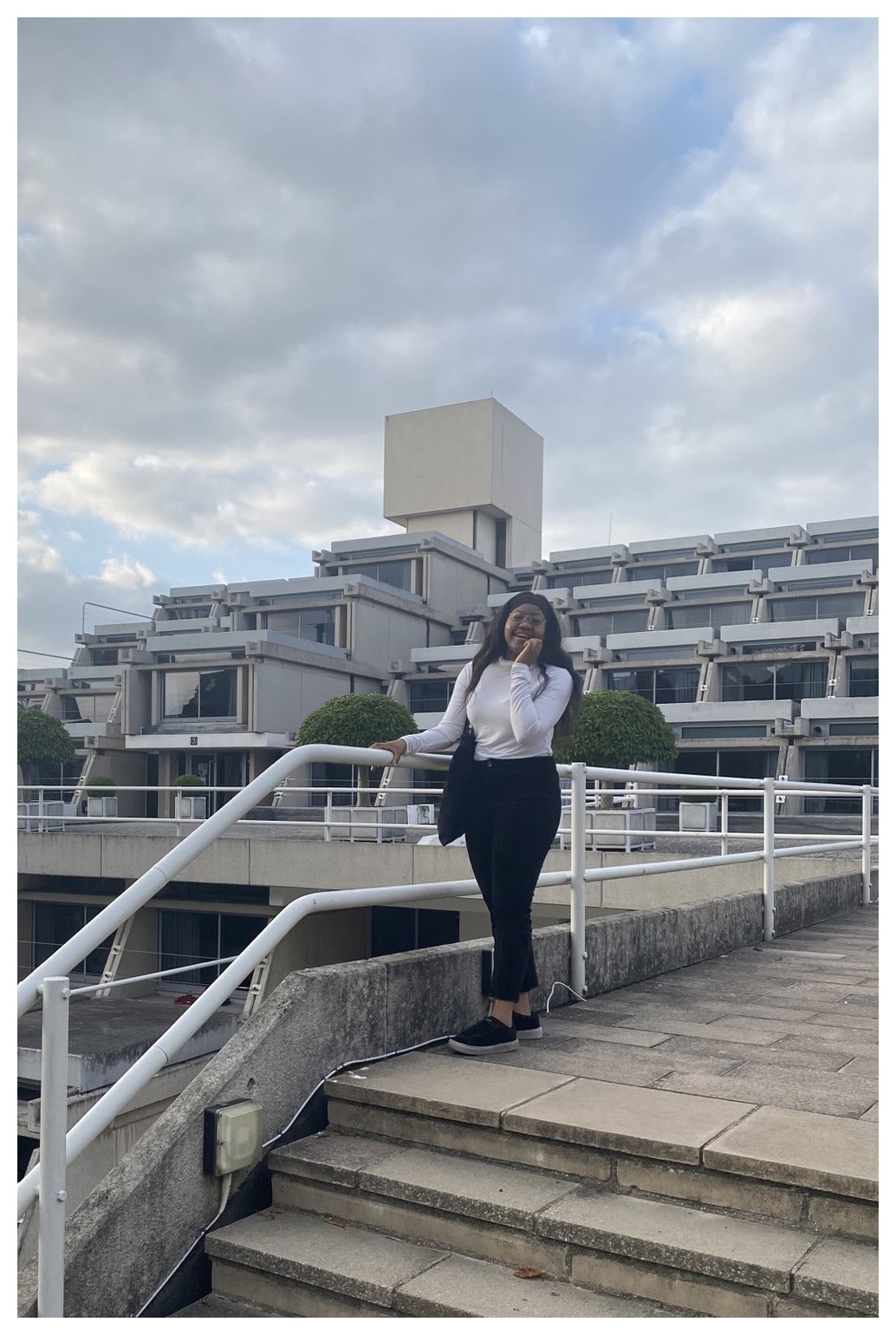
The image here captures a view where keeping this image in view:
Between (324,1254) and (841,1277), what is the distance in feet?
4.54

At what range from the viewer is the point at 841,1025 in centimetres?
515

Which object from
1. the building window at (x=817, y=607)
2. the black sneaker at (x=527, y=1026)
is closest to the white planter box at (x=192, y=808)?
the black sneaker at (x=527, y=1026)

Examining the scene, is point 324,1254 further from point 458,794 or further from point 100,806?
point 100,806

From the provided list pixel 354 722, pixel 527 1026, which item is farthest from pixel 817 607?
pixel 527 1026

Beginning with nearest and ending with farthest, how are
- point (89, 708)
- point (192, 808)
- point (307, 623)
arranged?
1. point (192, 808)
2. point (307, 623)
3. point (89, 708)

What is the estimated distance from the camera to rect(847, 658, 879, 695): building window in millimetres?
47312

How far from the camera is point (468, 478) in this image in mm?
78375

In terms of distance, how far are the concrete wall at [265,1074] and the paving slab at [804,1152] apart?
1.37 m

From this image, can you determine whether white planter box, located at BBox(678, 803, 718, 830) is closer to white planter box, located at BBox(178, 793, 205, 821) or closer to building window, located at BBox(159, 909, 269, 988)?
building window, located at BBox(159, 909, 269, 988)

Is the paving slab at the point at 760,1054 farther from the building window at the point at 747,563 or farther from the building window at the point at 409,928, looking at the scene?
the building window at the point at 747,563

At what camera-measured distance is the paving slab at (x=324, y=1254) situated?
2.96 metres

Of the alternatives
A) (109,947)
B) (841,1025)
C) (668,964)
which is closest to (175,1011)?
(109,947)
